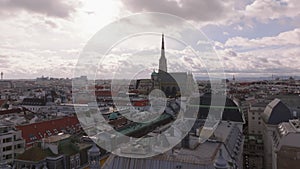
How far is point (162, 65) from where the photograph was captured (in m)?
110

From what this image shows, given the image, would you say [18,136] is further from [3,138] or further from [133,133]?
[133,133]

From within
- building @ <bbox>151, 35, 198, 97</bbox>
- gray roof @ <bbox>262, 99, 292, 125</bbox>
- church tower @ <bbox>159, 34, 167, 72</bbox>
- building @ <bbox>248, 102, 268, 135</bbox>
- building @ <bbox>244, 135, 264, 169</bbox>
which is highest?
church tower @ <bbox>159, 34, 167, 72</bbox>

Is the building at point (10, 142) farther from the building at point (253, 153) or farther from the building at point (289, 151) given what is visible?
A: the building at point (253, 153)

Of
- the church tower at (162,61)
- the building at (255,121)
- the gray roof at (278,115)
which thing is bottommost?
the building at (255,121)

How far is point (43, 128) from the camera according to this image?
36.1m

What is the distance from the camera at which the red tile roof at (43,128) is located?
3419cm

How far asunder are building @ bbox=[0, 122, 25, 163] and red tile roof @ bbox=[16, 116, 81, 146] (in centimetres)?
82

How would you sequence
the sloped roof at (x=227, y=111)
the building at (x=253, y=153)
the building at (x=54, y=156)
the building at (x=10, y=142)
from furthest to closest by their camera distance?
1. the building at (x=253, y=153)
2. the sloped roof at (x=227, y=111)
3. the building at (x=10, y=142)
4. the building at (x=54, y=156)

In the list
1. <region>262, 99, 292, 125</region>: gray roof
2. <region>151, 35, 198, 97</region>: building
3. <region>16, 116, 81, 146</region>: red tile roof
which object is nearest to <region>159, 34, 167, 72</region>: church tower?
<region>151, 35, 198, 97</region>: building

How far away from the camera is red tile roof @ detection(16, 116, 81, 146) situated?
3419 cm

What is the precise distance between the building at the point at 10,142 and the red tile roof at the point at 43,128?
0.82m

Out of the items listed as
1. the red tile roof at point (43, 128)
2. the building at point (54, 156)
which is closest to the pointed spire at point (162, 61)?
the red tile roof at point (43, 128)

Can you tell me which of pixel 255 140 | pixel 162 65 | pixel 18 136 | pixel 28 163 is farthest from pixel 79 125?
pixel 162 65

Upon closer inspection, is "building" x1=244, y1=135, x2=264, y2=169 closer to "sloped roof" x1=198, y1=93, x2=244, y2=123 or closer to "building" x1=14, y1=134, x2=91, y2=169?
"sloped roof" x1=198, y1=93, x2=244, y2=123
